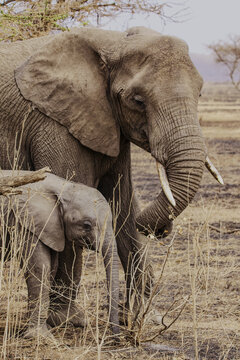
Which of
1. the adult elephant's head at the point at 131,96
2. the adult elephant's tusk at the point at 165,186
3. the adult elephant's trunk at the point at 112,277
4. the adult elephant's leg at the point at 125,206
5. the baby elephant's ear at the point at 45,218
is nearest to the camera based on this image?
the adult elephant's trunk at the point at 112,277

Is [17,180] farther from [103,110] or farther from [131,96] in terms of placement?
[103,110]

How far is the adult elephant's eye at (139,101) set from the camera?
5383 millimetres

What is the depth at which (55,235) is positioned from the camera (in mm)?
5328

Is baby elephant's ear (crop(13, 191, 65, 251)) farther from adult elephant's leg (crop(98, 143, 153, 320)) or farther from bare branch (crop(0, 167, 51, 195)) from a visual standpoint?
bare branch (crop(0, 167, 51, 195))

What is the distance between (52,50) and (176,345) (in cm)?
225

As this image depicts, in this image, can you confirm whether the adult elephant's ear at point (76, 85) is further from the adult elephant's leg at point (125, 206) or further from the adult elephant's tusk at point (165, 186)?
the adult elephant's tusk at point (165, 186)

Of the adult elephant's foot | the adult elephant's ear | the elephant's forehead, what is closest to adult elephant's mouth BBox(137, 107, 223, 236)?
the elephant's forehead

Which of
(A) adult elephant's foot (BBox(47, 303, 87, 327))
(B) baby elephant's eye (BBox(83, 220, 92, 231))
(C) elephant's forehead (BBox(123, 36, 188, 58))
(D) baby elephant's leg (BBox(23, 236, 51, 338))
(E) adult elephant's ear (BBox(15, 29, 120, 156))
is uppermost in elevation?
(C) elephant's forehead (BBox(123, 36, 188, 58))

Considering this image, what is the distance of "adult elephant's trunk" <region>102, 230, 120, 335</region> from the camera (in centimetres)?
487

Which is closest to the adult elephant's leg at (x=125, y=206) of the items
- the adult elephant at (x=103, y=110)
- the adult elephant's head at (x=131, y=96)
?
the adult elephant at (x=103, y=110)

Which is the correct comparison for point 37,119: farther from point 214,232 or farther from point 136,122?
point 214,232

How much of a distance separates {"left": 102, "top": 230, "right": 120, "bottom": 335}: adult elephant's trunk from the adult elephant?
28 cm

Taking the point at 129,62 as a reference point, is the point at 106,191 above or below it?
below

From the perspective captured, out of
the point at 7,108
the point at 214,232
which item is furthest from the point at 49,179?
the point at 214,232
